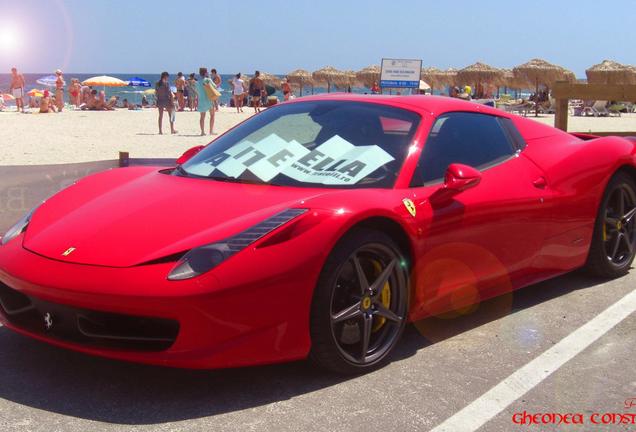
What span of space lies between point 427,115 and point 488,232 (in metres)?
0.74

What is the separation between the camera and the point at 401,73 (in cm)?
1385

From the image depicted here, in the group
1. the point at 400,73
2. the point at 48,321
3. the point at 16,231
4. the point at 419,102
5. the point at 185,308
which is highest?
the point at 400,73

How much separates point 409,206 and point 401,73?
1049cm

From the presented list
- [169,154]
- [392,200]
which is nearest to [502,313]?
[392,200]

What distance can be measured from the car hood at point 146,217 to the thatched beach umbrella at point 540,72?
38.6m

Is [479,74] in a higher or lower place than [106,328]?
higher

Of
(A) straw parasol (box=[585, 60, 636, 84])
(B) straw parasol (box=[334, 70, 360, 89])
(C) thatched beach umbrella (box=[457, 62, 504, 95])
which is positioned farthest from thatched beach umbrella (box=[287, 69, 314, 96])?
(A) straw parasol (box=[585, 60, 636, 84])

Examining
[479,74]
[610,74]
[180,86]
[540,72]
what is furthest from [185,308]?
[479,74]

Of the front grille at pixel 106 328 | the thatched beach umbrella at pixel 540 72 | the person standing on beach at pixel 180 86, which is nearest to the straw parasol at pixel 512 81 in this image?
the thatched beach umbrella at pixel 540 72

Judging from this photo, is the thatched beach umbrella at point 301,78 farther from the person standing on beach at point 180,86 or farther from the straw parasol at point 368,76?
the person standing on beach at point 180,86

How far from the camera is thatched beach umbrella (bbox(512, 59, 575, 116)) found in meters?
40.5

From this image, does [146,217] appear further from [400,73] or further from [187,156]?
[400,73]

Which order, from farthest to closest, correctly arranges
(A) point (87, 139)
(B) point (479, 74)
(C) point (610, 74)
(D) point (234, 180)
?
(B) point (479, 74) < (C) point (610, 74) < (A) point (87, 139) < (D) point (234, 180)

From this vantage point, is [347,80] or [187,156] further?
[347,80]
